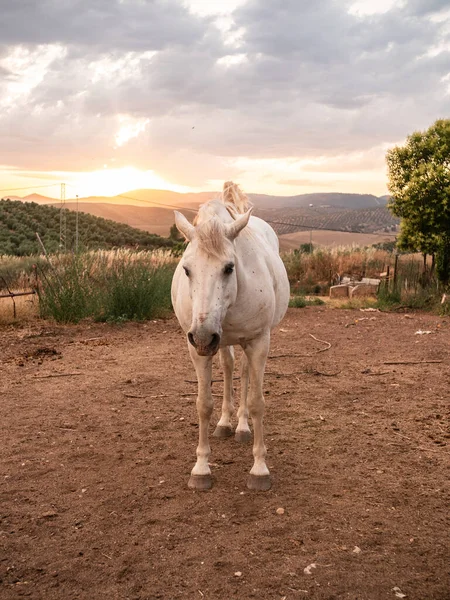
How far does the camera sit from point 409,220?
13.8m

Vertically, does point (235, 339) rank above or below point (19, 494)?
above

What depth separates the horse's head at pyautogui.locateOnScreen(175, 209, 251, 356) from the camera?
3146 mm

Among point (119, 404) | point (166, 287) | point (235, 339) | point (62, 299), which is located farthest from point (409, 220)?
point (235, 339)

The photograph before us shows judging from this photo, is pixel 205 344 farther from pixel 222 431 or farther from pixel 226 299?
pixel 222 431

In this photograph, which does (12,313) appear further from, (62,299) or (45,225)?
(45,225)

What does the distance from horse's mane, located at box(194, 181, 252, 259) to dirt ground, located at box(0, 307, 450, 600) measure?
165 centimetres

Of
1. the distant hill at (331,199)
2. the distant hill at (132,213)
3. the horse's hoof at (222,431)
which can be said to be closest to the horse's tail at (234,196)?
the horse's hoof at (222,431)

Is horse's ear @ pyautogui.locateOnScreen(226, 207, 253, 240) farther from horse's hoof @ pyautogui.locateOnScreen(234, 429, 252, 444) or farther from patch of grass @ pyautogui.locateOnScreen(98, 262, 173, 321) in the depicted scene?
patch of grass @ pyautogui.locateOnScreen(98, 262, 173, 321)

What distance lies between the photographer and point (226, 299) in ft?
11.1

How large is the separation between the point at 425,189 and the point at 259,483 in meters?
11.0

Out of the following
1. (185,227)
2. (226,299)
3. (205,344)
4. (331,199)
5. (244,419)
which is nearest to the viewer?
(205,344)

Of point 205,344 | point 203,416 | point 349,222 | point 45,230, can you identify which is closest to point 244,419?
point 203,416

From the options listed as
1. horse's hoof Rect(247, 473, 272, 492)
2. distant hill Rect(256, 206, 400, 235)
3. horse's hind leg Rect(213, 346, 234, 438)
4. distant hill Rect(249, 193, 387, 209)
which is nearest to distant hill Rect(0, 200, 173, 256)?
horse's hind leg Rect(213, 346, 234, 438)

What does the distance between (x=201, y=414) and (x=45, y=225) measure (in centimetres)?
3671
